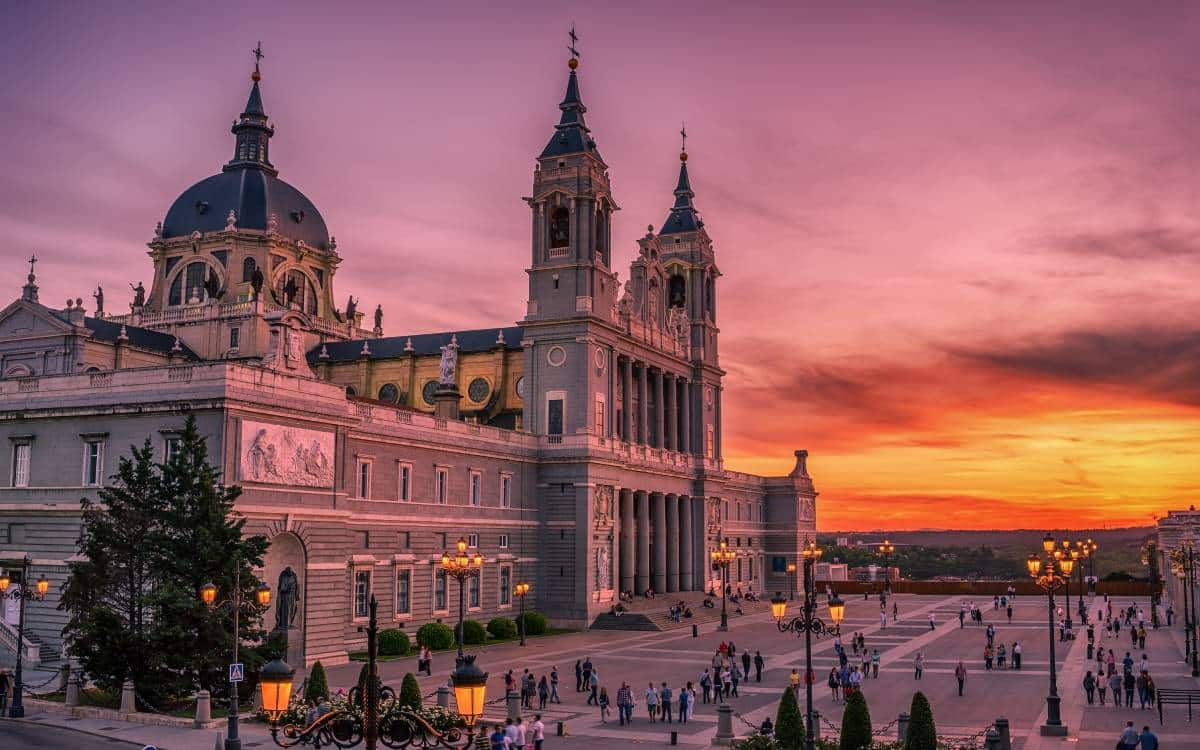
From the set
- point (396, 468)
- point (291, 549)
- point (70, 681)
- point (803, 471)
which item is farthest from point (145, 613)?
point (803, 471)

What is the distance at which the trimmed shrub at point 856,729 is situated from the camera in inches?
1200

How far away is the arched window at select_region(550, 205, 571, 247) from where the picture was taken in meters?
83.3

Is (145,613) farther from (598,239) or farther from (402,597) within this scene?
(598,239)

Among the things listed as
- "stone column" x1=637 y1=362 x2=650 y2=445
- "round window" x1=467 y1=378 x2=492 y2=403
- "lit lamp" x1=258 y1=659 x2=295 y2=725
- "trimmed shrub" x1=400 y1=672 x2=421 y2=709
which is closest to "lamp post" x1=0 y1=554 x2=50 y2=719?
"trimmed shrub" x1=400 y1=672 x2=421 y2=709

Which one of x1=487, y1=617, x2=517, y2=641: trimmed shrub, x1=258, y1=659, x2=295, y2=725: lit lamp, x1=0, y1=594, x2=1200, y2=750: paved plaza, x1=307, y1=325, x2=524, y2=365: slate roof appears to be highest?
x1=307, y1=325, x2=524, y2=365: slate roof

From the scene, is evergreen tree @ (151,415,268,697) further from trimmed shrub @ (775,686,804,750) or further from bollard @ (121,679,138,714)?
trimmed shrub @ (775,686,804,750)

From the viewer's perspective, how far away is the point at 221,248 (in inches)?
3597

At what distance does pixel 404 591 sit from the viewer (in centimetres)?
6234

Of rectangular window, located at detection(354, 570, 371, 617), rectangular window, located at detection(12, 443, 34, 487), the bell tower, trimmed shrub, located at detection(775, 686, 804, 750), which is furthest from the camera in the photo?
the bell tower

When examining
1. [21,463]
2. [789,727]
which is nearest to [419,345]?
[21,463]

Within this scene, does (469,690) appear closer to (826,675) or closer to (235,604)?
(235,604)

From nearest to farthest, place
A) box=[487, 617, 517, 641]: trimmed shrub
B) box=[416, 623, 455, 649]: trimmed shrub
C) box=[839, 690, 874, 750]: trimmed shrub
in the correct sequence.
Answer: box=[839, 690, 874, 750]: trimmed shrub
box=[416, 623, 455, 649]: trimmed shrub
box=[487, 617, 517, 641]: trimmed shrub

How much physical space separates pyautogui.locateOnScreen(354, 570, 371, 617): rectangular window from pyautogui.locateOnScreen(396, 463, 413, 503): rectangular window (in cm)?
483

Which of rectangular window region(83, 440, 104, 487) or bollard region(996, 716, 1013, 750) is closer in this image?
bollard region(996, 716, 1013, 750)
